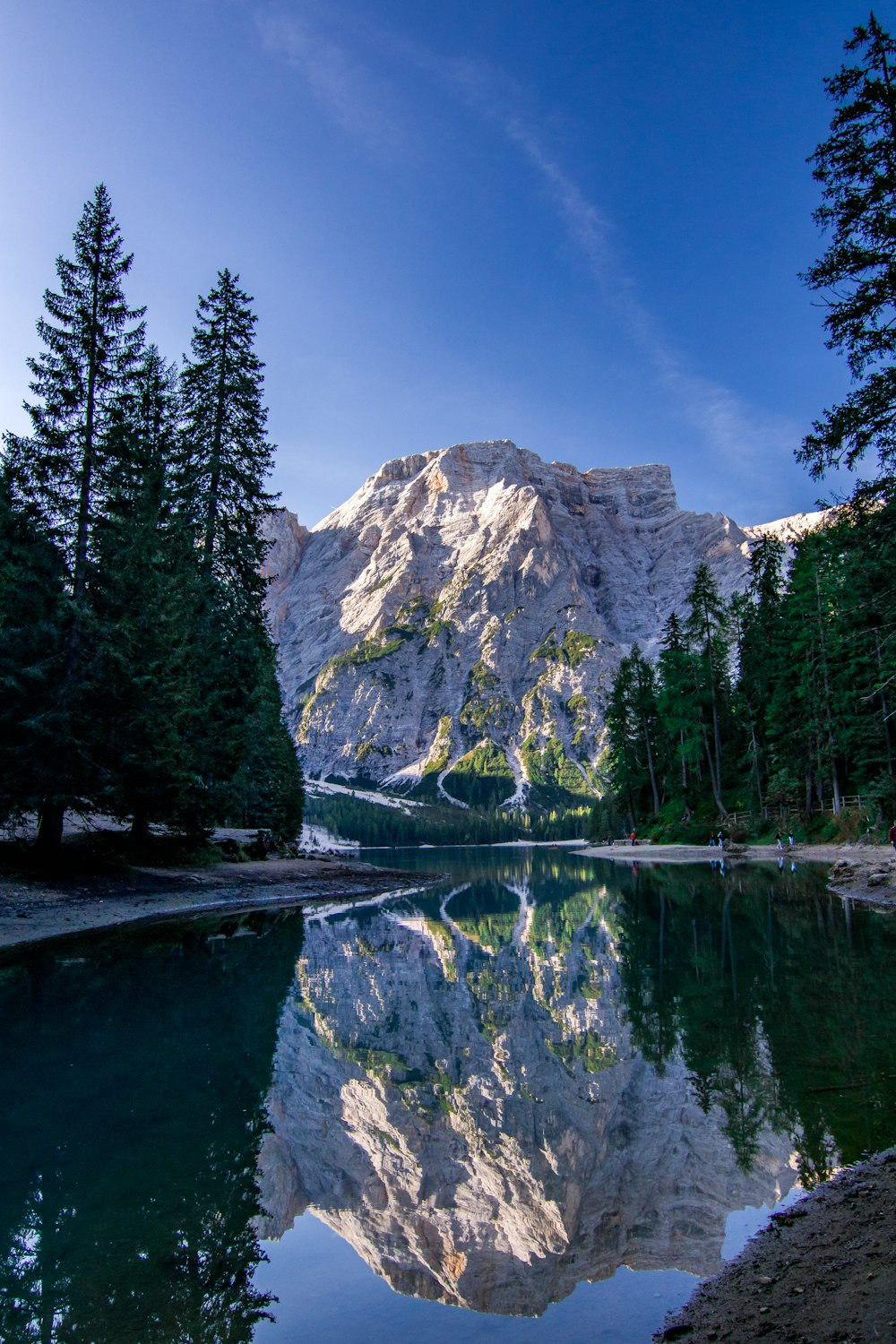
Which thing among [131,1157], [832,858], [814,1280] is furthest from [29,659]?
[832,858]

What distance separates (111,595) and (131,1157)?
22.3m

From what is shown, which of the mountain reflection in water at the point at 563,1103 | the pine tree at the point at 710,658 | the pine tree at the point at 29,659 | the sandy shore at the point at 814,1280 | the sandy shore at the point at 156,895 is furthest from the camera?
the pine tree at the point at 710,658

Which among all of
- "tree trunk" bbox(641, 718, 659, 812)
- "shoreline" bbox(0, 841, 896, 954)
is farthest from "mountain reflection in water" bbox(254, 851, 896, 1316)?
"tree trunk" bbox(641, 718, 659, 812)

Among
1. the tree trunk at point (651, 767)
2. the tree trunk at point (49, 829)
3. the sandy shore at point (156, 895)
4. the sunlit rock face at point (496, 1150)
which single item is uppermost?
the tree trunk at point (651, 767)

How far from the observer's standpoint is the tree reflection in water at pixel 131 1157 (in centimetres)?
494

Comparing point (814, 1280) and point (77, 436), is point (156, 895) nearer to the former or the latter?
point (77, 436)

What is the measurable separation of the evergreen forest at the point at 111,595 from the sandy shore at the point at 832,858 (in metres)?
24.6

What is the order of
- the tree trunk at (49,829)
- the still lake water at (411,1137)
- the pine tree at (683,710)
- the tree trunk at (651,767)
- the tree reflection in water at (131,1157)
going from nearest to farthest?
1. the tree reflection in water at (131,1157)
2. the still lake water at (411,1137)
3. the tree trunk at (49,829)
4. the pine tree at (683,710)
5. the tree trunk at (651,767)

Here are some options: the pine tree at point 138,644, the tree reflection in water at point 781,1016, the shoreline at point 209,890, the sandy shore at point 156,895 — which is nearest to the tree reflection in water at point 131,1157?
the tree reflection in water at point 781,1016

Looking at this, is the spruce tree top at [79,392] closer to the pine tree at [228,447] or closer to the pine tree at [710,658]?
the pine tree at [228,447]

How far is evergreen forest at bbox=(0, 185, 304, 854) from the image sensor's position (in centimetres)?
2433

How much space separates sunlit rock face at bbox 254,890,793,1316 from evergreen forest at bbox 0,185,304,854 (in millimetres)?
15497

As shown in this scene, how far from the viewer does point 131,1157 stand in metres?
7.29

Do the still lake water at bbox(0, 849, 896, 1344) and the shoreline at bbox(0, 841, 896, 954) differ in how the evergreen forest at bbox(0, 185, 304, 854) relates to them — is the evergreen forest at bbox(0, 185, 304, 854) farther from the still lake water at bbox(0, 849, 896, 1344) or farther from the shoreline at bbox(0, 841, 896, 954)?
the still lake water at bbox(0, 849, 896, 1344)
